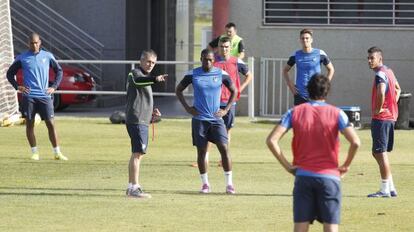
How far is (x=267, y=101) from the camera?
26.3 meters

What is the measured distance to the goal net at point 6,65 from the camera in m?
23.9

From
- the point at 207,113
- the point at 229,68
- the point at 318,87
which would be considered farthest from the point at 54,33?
the point at 318,87

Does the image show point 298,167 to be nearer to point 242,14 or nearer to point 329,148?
point 329,148

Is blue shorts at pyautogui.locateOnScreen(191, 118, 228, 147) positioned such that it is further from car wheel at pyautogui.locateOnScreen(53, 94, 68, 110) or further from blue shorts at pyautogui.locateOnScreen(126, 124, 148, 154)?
car wheel at pyautogui.locateOnScreen(53, 94, 68, 110)

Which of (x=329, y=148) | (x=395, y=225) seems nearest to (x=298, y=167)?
(x=329, y=148)

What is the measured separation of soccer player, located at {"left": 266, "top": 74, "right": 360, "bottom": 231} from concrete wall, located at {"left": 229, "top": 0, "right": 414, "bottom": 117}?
17.2m

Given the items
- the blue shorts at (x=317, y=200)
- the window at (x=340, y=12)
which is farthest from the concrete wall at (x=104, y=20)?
the blue shorts at (x=317, y=200)

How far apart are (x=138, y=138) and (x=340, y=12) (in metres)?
13.6

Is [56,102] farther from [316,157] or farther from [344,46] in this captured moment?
[316,157]

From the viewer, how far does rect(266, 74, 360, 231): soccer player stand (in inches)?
350

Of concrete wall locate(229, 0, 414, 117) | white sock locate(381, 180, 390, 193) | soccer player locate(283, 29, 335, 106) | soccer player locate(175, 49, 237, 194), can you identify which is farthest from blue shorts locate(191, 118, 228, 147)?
concrete wall locate(229, 0, 414, 117)

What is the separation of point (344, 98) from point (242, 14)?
3.06m

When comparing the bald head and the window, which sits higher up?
the window

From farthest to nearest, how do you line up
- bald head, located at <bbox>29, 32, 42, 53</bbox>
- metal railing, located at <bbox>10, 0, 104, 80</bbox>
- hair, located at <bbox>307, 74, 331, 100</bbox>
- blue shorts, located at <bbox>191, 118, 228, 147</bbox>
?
metal railing, located at <bbox>10, 0, 104, 80</bbox> → bald head, located at <bbox>29, 32, 42, 53</bbox> → blue shorts, located at <bbox>191, 118, 228, 147</bbox> → hair, located at <bbox>307, 74, 331, 100</bbox>
